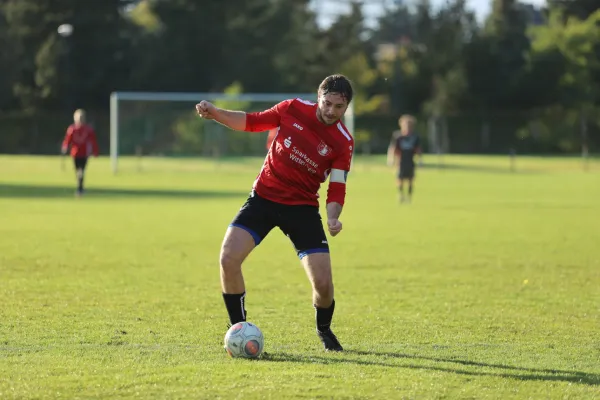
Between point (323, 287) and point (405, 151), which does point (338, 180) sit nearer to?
point (323, 287)

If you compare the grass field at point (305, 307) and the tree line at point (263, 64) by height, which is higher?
the tree line at point (263, 64)

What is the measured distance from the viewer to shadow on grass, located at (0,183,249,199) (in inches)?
1104

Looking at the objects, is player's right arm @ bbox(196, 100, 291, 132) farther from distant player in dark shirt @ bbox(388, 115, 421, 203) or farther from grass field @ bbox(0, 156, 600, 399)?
distant player in dark shirt @ bbox(388, 115, 421, 203)

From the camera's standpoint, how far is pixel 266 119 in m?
7.71

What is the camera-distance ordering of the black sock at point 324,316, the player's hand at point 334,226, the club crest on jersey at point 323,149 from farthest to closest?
the black sock at point 324,316, the club crest on jersey at point 323,149, the player's hand at point 334,226

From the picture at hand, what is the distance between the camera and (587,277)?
41.2 feet

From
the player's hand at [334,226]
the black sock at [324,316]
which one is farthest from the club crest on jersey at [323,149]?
the black sock at [324,316]

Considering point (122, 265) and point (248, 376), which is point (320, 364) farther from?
point (122, 265)

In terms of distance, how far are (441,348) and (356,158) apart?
156 ft

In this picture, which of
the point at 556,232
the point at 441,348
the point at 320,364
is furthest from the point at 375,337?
the point at 556,232

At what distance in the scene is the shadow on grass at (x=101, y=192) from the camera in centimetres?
2804

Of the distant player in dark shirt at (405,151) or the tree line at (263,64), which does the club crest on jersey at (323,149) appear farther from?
the tree line at (263,64)

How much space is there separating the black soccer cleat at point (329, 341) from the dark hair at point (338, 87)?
1.74 m

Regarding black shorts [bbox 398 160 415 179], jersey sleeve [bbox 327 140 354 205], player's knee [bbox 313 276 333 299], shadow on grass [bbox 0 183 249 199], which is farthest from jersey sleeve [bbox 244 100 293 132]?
shadow on grass [bbox 0 183 249 199]
